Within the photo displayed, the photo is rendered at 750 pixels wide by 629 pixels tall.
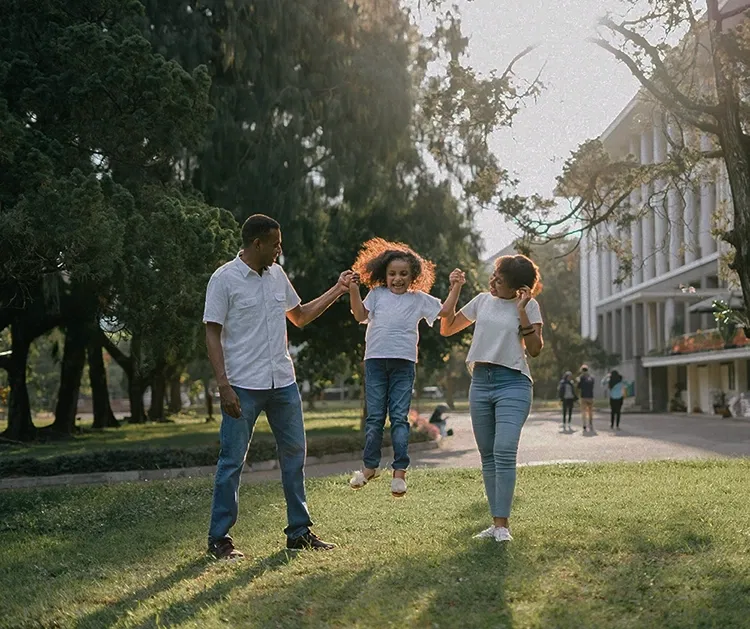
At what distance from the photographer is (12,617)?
18.8 ft

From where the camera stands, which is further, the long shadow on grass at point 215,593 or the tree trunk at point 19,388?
the tree trunk at point 19,388

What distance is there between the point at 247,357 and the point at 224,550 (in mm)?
1225

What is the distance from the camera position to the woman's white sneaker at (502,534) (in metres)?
7.12

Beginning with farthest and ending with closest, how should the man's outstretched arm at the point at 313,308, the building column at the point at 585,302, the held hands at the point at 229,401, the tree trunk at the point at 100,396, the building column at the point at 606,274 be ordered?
the building column at the point at 585,302 < the building column at the point at 606,274 < the tree trunk at the point at 100,396 < the man's outstretched arm at the point at 313,308 < the held hands at the point at 229,401

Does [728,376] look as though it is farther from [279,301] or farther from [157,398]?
[279,301]

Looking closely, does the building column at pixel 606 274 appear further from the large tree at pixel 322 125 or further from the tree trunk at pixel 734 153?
the tree trunk at pixel 734 153

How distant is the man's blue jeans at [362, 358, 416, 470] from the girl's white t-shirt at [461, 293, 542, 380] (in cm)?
88

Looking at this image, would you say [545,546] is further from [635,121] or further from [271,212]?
[271,212]

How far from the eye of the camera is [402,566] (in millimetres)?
6430

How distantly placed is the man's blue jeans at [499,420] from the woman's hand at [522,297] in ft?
1.35

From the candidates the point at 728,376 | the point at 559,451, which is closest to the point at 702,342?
the point at 728,376

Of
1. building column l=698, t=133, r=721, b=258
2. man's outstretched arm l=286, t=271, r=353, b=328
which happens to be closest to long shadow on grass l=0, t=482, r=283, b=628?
man's outstretched arm l=286, t=271, r=353, b=328

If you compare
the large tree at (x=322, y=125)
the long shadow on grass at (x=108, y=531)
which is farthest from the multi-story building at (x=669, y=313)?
the long shadow on grass at (x=108, y=531)

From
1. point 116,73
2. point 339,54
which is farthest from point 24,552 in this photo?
point 339,54
